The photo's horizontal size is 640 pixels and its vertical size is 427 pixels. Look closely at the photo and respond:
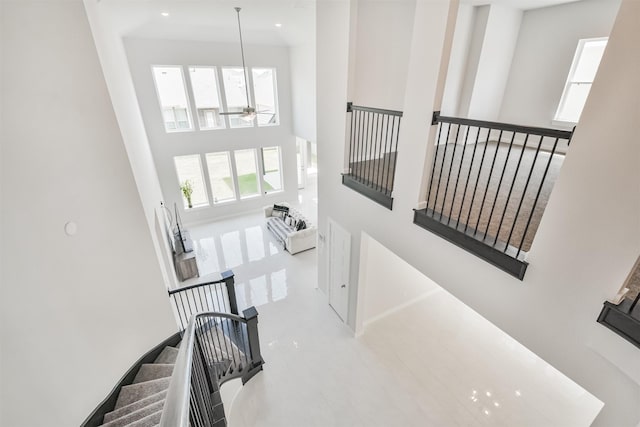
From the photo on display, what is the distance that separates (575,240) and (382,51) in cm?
419

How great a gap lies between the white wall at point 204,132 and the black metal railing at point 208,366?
18.6 ft

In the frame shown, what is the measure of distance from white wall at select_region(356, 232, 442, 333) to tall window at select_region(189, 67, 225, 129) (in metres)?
6.97

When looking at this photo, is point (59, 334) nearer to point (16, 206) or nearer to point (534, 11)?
point (16, 206)

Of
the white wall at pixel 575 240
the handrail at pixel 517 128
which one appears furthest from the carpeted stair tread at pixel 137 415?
the handrail at pixel 517 128

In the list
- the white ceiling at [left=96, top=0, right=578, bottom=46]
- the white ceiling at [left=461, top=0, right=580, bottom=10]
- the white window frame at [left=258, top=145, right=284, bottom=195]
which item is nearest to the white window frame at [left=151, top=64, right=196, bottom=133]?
the white ceiling at [left=96, top=0, right=578, bottom=46]

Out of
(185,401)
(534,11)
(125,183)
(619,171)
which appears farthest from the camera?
(534,11)

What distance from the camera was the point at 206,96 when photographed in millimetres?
8523

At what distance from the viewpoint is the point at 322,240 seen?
555cm

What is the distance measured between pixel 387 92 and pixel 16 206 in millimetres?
5140

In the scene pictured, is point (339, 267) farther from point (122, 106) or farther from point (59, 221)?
point (122, 106)

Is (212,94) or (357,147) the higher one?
(212,94)

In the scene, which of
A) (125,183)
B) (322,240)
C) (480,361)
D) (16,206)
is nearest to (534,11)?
(322,240)

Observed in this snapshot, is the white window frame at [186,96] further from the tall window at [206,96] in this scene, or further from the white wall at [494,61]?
the white wall at [494,61]

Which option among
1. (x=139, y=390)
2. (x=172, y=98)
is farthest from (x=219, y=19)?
(x=139, y=390)
